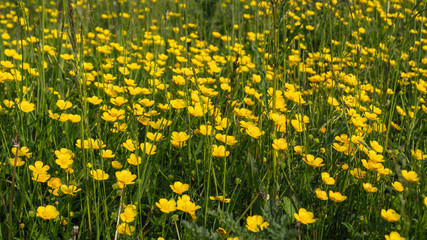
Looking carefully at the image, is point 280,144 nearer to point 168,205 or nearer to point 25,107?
point 168,205

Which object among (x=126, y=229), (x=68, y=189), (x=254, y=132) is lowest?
(x=126, y=229)

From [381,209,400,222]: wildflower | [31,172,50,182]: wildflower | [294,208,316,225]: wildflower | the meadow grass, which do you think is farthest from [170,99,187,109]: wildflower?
[381,209,400,222]: wildflower

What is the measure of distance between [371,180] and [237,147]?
59cm

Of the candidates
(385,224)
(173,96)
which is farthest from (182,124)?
(385,224)

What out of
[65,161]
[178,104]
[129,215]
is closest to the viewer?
[129,215]

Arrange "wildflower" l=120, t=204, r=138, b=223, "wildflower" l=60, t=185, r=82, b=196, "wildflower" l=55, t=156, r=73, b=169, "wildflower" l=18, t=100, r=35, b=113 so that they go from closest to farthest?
"wildflower" l=120, t=204, r=138, b=223 → "wildflower" l=60, t=185, r=82, b=196 → "wildflower" l=55, t=156, r=73, b=169 → "wildflower" l=18, t=100, r=35, b=113

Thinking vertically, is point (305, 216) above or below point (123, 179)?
below

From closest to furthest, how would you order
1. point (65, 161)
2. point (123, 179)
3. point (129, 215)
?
point (129, 215), point (123, 179), point (65, 161)

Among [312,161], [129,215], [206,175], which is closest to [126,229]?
[129,215]

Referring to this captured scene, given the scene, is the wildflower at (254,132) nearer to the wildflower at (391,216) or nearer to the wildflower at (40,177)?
the wildflower at (391,216)

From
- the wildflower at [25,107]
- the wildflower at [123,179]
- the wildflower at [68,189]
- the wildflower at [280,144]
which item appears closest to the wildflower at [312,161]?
the wildflower at [280,144]

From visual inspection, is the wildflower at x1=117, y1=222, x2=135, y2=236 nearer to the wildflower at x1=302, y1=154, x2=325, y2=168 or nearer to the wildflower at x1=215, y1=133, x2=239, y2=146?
the wildflower at x1=215, y1=133, x2=239, y2=146

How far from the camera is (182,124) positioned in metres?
2.29

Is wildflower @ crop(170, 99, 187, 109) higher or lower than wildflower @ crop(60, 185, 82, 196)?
higher
